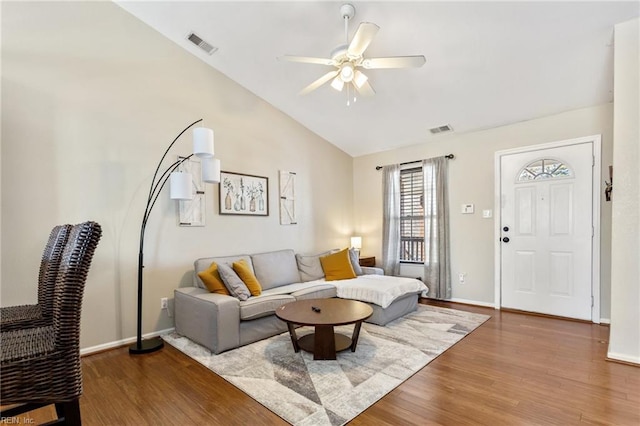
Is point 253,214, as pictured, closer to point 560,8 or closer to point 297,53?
point 297,53

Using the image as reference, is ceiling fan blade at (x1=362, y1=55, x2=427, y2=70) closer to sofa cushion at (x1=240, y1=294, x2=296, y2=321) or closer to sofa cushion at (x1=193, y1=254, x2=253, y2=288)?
sofa cushion at (x1=240, y1=294, x2=296, y2=321)

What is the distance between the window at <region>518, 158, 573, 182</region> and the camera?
153 inches

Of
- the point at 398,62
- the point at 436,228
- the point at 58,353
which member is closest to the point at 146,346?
the point at 58,353

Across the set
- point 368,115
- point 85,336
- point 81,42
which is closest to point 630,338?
point 368,115

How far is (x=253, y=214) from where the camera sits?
14.4 feet

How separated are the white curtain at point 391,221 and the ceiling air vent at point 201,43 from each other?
10.5 feet

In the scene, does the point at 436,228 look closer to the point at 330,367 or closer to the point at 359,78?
the point at 359,78

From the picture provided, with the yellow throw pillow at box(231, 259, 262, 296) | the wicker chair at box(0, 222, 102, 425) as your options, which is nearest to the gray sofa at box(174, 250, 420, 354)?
the yellow throw pillow at box(231, 259, 262, 296)

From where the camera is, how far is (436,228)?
4.88m

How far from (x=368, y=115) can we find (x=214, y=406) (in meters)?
3.94

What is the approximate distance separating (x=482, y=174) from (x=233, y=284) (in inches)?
144

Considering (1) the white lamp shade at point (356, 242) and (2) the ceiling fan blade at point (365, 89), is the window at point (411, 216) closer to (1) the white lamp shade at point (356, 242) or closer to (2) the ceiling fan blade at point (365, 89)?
(1) the white lamp shade at point (356, 242)

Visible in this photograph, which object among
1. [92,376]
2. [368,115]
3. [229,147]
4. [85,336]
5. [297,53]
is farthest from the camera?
[368,115]

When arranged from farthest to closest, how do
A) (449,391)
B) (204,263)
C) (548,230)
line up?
(548,230) < (204,263) < (449,391)
